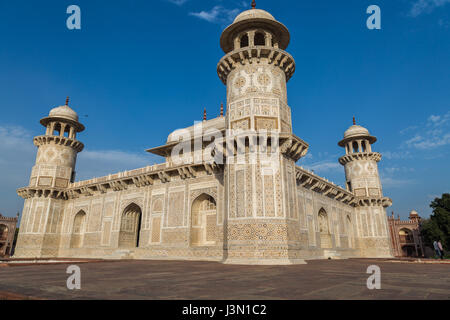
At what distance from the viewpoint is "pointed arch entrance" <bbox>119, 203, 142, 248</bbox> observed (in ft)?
65.2

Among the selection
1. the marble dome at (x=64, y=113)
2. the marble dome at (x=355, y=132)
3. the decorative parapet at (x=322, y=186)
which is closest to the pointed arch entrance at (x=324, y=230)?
the decorative parapet at (x=322, y=186)

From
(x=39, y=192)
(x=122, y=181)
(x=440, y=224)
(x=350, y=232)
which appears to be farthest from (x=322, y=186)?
(x=39, y=192)

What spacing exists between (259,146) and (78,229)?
18.5 m

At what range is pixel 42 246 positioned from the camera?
854 inches

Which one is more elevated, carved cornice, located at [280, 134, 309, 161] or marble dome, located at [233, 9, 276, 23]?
marble dome, located at [233, 9, 276, 23]

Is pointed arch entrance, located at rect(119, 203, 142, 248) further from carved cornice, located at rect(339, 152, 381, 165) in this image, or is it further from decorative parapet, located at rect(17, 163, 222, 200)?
carved cornice, located at rect(339, 152, 381, 165)

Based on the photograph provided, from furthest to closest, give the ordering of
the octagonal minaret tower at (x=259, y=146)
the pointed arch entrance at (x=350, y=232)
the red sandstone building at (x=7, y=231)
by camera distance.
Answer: the red sandstone building at (x=7, y=231) → the pointed arch entrance at (x=350, y=232) → the octagonal minaret tower at (x=259, y=146)

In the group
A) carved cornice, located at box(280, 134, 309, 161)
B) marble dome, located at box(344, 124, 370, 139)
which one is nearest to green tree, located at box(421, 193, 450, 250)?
marble dome, located at box(344, 124, 370, 139)

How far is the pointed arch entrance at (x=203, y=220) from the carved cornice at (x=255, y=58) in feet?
24.2

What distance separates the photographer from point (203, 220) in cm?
1684

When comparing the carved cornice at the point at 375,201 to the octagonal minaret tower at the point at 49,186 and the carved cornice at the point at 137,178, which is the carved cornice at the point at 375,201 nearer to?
the carved cornice at the point at 137,178

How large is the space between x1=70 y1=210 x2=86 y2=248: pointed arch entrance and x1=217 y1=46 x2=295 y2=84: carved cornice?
56.0 ft

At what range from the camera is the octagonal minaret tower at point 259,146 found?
1118cm

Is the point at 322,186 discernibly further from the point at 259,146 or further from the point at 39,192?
the point at 39,192
